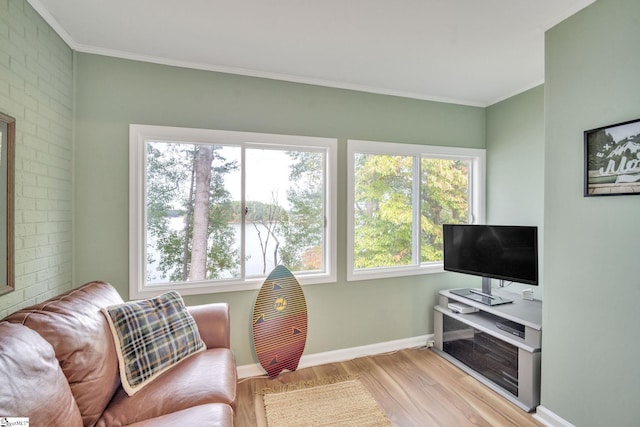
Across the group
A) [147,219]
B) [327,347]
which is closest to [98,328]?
[147,219]

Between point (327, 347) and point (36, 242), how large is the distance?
91.2 inches

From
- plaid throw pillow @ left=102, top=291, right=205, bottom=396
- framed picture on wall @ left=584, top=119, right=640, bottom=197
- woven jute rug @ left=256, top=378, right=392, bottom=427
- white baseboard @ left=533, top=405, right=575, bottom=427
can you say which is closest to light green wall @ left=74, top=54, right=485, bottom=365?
woven jute rug @ left=256, top=378, right=392, bottom=427

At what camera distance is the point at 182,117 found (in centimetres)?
235

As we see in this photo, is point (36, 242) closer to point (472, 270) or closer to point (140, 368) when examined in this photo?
point (140, 368)

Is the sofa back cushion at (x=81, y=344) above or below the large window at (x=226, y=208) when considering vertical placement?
below

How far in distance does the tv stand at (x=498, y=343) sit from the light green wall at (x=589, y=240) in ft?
0.32

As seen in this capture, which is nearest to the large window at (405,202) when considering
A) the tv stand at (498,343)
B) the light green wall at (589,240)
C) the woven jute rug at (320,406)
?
the tv stand at (498,343)

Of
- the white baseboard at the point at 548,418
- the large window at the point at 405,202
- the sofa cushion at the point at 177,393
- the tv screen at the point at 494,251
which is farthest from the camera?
the large window at the point at 405,202

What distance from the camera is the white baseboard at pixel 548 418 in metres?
1.83

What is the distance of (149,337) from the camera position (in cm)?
160

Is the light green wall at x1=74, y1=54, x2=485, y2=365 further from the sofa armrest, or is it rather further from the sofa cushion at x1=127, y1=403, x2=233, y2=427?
the sofa cushion at x1=127, y1=403, x2=233, y2=427

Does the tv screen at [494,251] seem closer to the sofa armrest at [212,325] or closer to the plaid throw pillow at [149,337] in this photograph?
the sofa armrest at [212,325]

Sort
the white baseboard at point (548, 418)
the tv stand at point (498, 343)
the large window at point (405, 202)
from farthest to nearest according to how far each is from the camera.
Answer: the large window at point (405, 202), the tv stand at point (498, 343), the white baseboard at point (548, 418)

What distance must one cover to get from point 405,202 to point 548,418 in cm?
197
